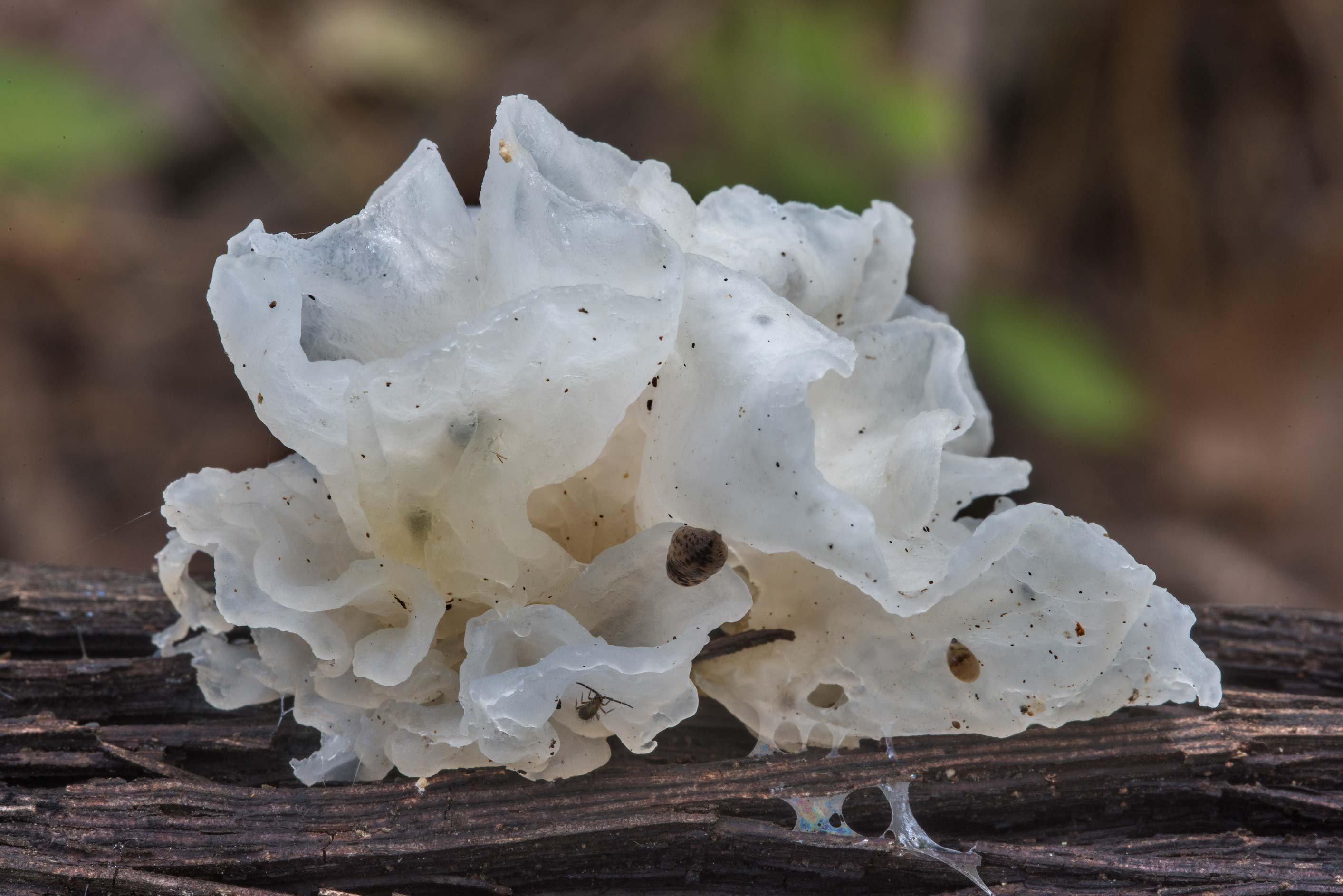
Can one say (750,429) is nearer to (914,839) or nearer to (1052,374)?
(914,839)

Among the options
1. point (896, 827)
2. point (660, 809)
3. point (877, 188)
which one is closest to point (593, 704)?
point (660, 809)

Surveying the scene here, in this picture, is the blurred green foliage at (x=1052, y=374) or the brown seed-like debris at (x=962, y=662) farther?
the blurred green foliage at (x=1052, y=374)

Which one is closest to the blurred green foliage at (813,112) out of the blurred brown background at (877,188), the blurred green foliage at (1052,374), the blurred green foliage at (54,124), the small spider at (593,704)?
the blurred brown background at (877,188)

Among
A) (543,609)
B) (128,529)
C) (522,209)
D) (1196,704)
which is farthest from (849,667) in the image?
(128,529)

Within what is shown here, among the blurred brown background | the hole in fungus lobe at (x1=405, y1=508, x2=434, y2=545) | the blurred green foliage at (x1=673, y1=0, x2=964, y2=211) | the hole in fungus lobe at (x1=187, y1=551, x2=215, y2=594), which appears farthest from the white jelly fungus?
the blurred brown background

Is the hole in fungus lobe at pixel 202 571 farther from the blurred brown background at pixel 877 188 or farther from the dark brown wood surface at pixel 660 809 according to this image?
the blurred brown background at pixel 877 188

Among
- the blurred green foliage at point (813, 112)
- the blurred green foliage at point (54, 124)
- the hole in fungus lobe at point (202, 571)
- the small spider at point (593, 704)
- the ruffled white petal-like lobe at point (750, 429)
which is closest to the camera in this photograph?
the ruffled white petal-like lobe at point (750, 429)
